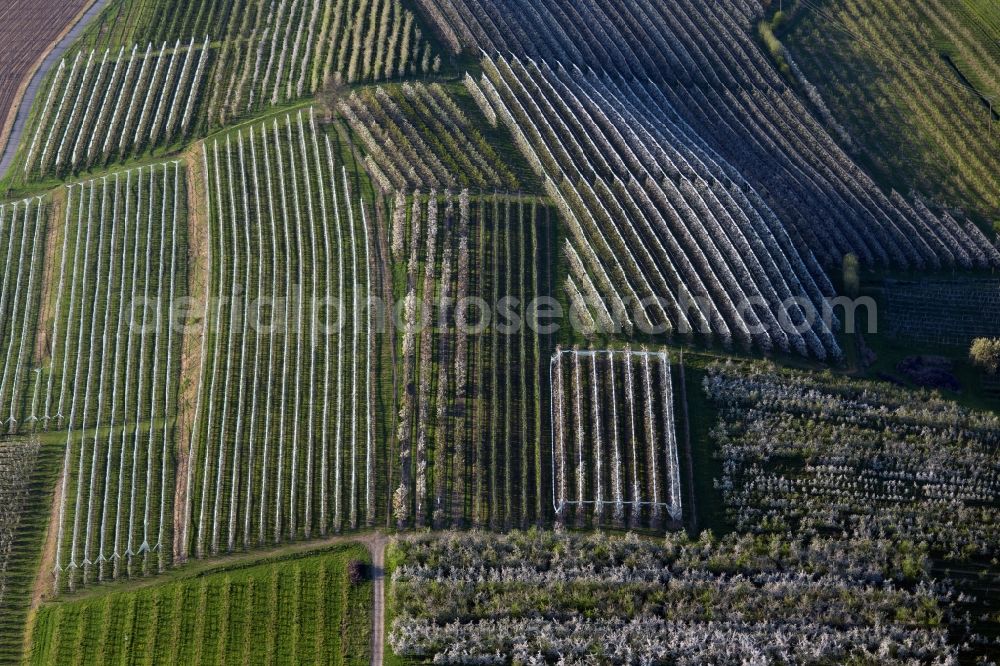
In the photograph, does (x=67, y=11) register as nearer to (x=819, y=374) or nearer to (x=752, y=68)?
(x=752, y=68)

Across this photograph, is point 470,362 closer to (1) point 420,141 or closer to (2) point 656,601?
(2) point 656,601

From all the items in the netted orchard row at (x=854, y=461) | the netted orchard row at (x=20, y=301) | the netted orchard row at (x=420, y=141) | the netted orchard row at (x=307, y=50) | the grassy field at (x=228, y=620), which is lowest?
the grassy field at (x=228, y=620)

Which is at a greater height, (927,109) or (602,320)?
(927,109)

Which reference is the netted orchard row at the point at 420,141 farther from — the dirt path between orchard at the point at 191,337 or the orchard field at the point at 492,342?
the dirt path between orchard at the point at 191,337

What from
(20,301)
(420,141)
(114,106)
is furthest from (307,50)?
(20,301)

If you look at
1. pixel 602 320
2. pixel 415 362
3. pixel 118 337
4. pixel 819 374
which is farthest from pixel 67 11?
pixel 819 374

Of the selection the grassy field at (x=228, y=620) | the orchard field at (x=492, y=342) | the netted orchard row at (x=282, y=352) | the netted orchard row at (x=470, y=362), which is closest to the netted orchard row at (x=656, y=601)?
the orchard field at (x=492, y=342)
